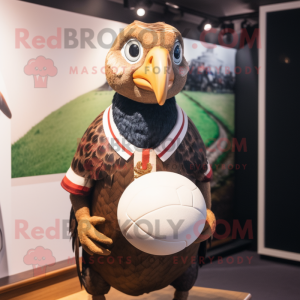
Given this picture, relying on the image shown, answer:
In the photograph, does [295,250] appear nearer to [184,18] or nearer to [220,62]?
[220,62]

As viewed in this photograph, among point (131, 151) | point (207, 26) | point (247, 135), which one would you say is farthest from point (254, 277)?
point (131, 151)

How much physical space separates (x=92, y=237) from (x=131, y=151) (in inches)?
12.5

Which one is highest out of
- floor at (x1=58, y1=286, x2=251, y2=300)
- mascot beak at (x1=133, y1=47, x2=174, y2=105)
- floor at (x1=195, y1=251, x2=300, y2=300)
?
mascot beak at (x1=133, y1=47, x2=174, y2=105)

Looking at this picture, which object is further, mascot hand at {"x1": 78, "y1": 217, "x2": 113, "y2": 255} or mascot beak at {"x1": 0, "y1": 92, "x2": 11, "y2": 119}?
mascot beak at {"x1": 0, "y1": 92, "x2": 11, "y2": 119}

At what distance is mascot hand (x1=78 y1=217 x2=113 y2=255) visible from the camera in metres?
1.26

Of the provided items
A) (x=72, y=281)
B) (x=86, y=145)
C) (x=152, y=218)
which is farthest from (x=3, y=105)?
(x=152, y=218)

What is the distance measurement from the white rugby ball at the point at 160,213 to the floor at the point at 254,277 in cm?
180

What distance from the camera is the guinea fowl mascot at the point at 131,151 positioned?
49.0 inches

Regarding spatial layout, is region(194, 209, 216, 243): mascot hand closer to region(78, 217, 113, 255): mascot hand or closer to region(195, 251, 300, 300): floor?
region(78, 217, 113, 255): mascot hand

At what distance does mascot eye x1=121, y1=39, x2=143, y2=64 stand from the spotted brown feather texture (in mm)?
268

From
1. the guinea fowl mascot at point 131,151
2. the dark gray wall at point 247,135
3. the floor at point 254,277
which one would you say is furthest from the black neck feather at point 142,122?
the dark gray wall at point 247,135

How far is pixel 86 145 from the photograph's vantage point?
4.42 ft

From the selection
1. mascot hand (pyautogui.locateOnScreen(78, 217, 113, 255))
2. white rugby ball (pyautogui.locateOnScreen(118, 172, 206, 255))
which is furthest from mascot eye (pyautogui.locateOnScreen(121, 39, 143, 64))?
mascot hand (pyautogui.locateOnScreen(78, 217, 113, 255))

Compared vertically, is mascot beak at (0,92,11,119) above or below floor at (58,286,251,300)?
above
